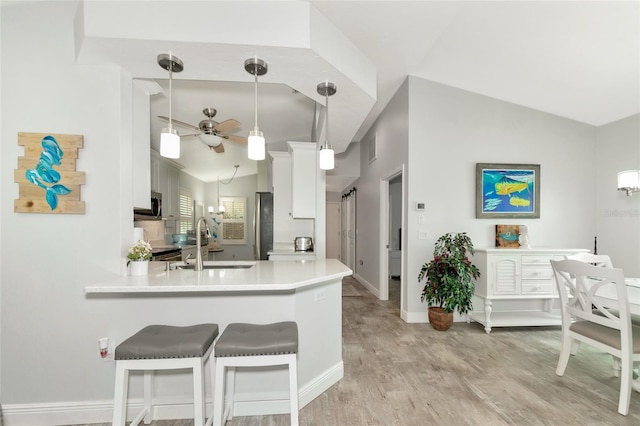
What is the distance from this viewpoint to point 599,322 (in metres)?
1.87

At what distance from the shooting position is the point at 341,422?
1.70 m

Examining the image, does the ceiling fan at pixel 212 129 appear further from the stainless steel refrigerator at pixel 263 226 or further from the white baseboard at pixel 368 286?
the white baseboard at pixel 368 286

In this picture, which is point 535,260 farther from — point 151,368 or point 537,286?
point 151,368

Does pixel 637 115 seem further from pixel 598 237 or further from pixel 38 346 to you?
pixel 38 346

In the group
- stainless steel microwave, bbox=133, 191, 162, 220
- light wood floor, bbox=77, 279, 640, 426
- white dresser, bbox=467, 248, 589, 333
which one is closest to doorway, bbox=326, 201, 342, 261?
stainless steel microwave, bbox=133, 191, 162, 220

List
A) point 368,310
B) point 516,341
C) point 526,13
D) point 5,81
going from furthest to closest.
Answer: point 368,310 → point 516,341 → point 526,13 → point 5,81

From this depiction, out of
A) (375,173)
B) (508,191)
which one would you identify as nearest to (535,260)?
(508,191)

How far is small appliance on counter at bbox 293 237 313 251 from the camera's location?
13.1 ft

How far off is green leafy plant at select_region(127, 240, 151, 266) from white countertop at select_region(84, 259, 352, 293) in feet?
0.40

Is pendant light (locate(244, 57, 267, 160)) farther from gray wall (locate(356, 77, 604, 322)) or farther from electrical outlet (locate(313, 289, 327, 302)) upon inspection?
gray wall (locate(356, 77, 604, 322))

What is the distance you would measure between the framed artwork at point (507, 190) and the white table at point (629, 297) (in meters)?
1.45

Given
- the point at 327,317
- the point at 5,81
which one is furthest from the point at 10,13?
the point at 327,317

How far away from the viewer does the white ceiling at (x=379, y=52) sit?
1.57 meters

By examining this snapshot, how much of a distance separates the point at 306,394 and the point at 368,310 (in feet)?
7.26
